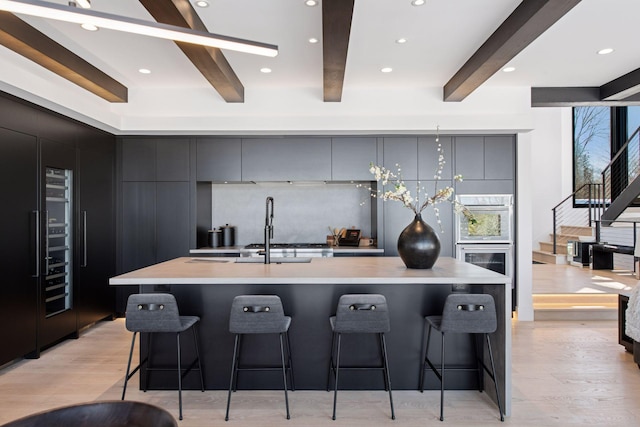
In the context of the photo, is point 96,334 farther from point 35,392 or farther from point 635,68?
point 635,68

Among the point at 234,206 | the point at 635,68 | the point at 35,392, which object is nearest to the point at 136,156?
the point at 234,206

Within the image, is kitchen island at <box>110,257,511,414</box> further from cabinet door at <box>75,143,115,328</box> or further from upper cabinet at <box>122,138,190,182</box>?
upper cabinet at <box>122,138,190,182</box>

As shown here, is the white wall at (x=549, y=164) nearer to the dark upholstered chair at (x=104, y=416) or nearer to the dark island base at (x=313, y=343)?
the dark island base at (x=313, y=343)

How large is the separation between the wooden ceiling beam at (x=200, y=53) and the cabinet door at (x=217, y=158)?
2.07ft

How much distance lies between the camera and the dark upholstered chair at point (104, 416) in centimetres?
101

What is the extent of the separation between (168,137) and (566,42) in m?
4.42

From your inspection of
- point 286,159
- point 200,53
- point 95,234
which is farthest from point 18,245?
point 286,159

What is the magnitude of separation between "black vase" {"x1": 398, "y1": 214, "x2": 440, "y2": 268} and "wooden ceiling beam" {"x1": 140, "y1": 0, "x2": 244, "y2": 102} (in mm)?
2158

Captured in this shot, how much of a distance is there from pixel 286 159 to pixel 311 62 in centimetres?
149

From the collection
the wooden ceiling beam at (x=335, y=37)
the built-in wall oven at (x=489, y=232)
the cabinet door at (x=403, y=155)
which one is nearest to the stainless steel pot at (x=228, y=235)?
the cabinet door at (x=403, y=155)

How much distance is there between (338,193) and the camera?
6.25m

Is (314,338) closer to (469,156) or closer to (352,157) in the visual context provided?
(352,157)

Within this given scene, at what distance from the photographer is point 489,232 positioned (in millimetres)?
5496

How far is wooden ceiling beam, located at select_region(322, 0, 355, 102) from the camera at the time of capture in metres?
2.82
